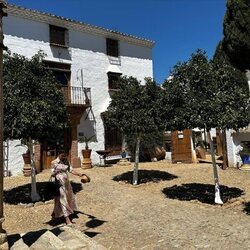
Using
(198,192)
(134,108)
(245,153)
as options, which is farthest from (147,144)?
(198,192)

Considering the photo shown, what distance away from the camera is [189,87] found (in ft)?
33.7

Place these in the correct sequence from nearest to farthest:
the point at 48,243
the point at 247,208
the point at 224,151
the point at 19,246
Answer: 1. the point at 19,246
2. the point at 48,243
3. the point at 247,208
4. the point at 224,151

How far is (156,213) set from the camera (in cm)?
905

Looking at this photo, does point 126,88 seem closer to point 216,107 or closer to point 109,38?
point 216,107

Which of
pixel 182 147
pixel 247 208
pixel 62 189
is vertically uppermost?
pixel 182 147

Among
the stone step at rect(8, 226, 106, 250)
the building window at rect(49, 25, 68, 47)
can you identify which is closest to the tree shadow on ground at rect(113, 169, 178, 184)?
the building window at rect(49, 25, 68, 47)

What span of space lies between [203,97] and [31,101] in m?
4.84

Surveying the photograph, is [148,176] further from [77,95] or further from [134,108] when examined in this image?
[77,95]

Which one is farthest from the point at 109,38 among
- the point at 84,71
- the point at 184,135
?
the point at 184,135

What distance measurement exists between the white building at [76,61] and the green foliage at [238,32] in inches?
271

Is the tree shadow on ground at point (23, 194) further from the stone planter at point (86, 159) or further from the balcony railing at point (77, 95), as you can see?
the balcony railing at point (77, 95)

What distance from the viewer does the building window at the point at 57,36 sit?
59.0 feet

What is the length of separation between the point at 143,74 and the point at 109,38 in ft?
11.0

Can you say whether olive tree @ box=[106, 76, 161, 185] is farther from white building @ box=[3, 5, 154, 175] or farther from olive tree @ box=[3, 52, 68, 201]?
white building @ box=[3, 5, 154, 175]
